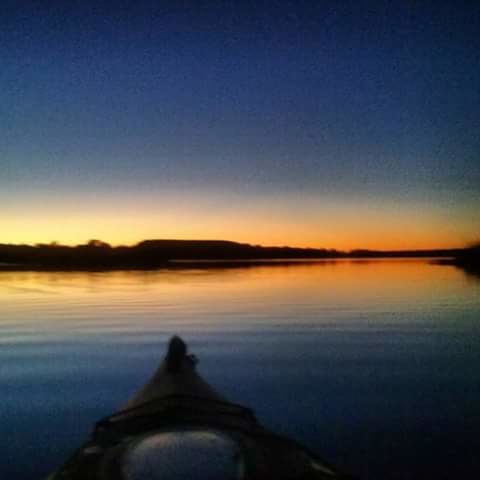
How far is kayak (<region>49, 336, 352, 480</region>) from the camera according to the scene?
9.19 ft

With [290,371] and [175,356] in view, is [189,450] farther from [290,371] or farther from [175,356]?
[290,371]

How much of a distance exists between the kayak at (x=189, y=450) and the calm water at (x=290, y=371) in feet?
5.37

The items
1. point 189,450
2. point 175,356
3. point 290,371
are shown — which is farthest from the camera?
point 290,371

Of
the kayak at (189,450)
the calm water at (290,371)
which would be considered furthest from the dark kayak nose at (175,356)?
the kayak at (189,450)

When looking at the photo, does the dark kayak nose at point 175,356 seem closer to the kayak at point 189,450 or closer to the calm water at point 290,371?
the calm water at point 290,371

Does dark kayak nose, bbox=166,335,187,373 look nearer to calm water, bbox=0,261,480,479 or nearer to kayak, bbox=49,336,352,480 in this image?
calm water, bbox=0,261,480,479

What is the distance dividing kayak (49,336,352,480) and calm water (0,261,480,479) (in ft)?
5.37

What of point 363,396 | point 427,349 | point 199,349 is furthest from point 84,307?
point 363,396

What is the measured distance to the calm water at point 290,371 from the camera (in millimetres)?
5438

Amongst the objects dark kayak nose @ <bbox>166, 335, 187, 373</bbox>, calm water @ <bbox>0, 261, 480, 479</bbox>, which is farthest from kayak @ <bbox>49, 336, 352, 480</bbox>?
calm water @ <bbox>0, 261, 480, 479</bbox>

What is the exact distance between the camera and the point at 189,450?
3.05 metres

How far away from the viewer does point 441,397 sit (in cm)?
747

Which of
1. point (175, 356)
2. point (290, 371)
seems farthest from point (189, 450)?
point (290, 371)

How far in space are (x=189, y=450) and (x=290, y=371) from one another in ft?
20.4
